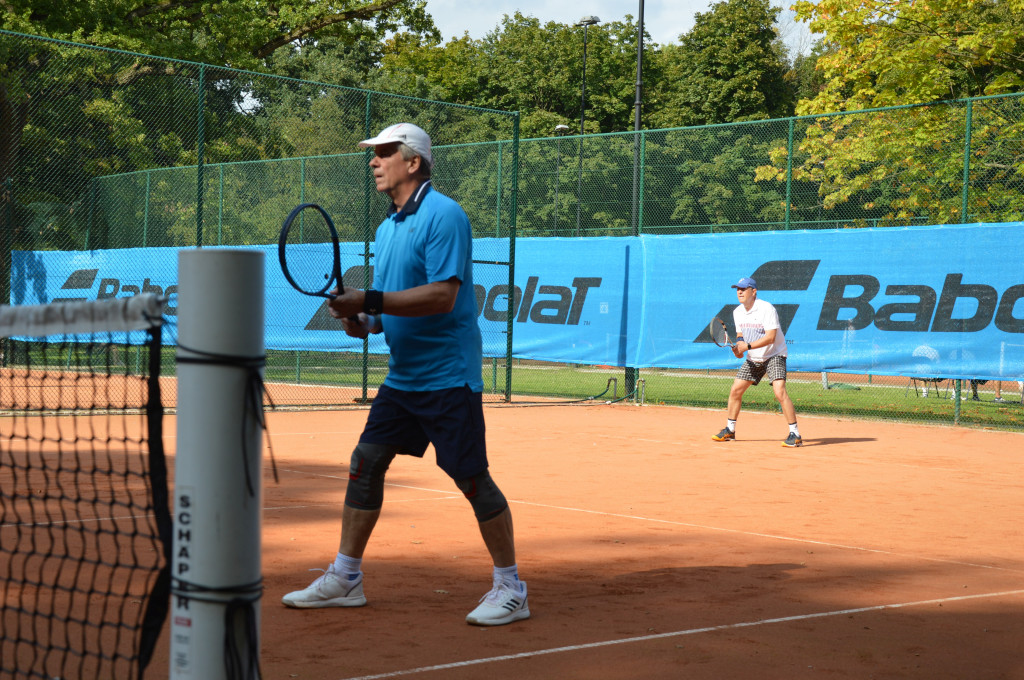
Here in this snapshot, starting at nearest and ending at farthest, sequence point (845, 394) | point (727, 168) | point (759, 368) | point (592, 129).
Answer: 1. point (759, 368)
2. point (727, 168)
3. point (845, 394)
4. point (592, 129)

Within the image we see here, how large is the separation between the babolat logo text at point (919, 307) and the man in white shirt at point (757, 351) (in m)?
2.55

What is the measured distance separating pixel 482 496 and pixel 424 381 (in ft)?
1.53

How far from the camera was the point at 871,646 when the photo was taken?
3.87 metres

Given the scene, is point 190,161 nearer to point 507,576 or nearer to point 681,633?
point 507,576

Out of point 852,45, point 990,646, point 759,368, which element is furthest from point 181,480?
point 852,45

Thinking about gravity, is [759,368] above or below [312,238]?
below

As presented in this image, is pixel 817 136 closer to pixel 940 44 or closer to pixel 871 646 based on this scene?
pixel 940 44

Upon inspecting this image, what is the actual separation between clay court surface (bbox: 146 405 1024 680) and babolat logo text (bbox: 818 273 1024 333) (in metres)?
2.90

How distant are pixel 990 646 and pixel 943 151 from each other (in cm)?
1110

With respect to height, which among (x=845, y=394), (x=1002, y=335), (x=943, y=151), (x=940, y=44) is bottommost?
(x=845, y=394)

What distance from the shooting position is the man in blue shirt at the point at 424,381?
4.06 m

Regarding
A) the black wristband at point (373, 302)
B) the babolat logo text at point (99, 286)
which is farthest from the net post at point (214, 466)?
the babolat logo text at point (99, 286)

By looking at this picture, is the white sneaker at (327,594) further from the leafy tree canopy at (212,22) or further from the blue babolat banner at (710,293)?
the leafy tree canopy at (212,22)

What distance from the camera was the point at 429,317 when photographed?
163 inches
